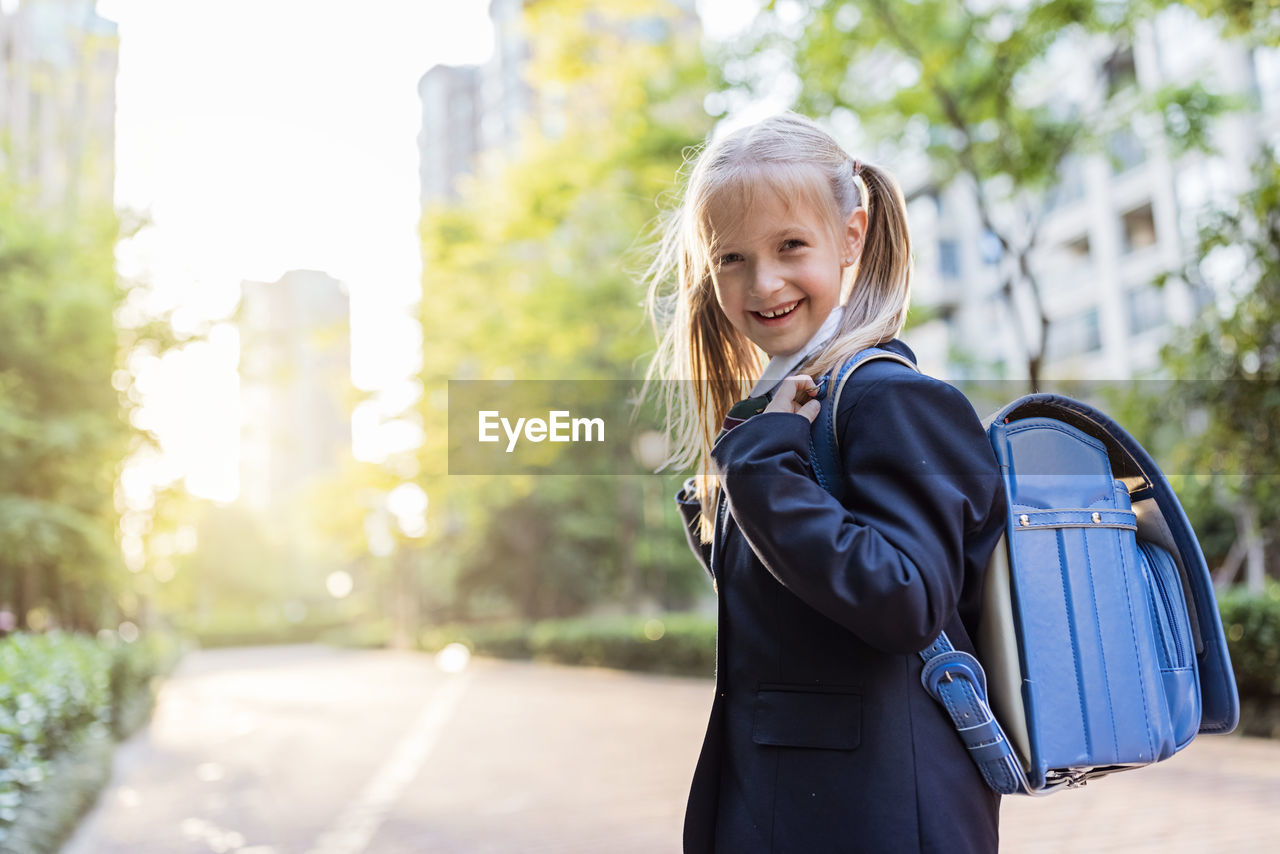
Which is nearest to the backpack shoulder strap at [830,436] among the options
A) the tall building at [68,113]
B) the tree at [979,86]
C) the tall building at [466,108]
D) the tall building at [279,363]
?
the tree at [979,86]

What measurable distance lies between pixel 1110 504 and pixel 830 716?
1.26 feet

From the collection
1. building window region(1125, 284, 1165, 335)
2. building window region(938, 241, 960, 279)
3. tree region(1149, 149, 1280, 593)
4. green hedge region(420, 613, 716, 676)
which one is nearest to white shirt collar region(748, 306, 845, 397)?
tree region(1149, 149, 1280, 593)

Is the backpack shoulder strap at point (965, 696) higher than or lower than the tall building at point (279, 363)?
lower

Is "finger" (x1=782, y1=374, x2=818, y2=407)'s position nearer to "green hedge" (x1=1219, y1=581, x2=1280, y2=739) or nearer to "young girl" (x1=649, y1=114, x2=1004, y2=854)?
"young girl" (x1=649, y1=114, x2=1004, y2=854)

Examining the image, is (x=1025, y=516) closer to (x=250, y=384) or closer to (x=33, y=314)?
(x=33, y=314)

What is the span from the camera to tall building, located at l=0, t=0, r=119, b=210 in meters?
14.7

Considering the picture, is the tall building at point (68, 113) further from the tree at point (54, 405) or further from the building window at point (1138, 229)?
the building window at point (1138, 229)

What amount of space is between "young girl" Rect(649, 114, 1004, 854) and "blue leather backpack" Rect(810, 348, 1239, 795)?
0.03 meters

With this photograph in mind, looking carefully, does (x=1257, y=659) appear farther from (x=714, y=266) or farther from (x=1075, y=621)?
(x=714, y=266)

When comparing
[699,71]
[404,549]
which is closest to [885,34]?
[699,71]

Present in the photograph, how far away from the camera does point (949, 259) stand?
36.8 m

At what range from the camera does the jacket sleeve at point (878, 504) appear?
112 cm

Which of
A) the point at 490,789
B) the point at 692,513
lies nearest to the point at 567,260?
the point at 490,789

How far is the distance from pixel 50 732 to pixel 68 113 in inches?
418
